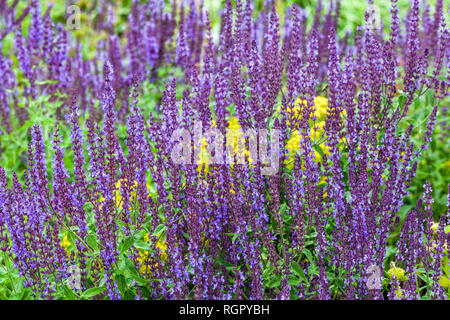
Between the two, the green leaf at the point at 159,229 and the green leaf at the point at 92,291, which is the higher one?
the green leaf at the point at 159,229

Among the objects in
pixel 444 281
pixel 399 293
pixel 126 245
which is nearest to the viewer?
pixel 126 245

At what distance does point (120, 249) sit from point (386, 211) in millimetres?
1352

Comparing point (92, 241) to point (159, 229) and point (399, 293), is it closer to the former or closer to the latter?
point (159, 229)

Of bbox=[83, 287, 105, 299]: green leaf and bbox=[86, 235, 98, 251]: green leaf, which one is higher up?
bbox=[86, 235, 98, 251]: green leaf

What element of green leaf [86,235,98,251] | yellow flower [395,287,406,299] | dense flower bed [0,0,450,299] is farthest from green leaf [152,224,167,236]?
yellow flower [395,287,406,299]

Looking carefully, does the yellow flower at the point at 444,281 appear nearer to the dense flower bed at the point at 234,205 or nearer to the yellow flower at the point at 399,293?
the dense flower bed at the point at 234,205

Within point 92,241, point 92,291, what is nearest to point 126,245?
point 92,241

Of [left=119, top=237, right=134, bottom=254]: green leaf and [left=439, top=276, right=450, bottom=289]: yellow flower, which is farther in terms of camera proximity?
[left=439, top=276, right=450, bottom=289]: yellow flower

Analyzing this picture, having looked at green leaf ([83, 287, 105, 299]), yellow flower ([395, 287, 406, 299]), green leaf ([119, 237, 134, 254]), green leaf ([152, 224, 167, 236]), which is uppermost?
green leaf ([152, 224, 167, 236])

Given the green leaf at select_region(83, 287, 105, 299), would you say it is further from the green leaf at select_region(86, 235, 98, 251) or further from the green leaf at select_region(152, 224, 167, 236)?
the green leaf at select_region(152, 224, 167, 236)

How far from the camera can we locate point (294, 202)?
3.00 m

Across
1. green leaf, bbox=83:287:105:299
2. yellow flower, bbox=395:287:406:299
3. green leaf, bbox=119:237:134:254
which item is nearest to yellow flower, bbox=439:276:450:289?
yellow flower, bbox=395:287:406:299

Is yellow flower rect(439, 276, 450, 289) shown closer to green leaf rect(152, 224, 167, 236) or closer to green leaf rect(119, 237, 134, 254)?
green leaf rect(152, 224, 167, 236)

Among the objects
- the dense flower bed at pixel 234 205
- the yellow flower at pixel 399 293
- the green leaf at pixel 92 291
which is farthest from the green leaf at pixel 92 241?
the yellow flower at pixel 399 293
